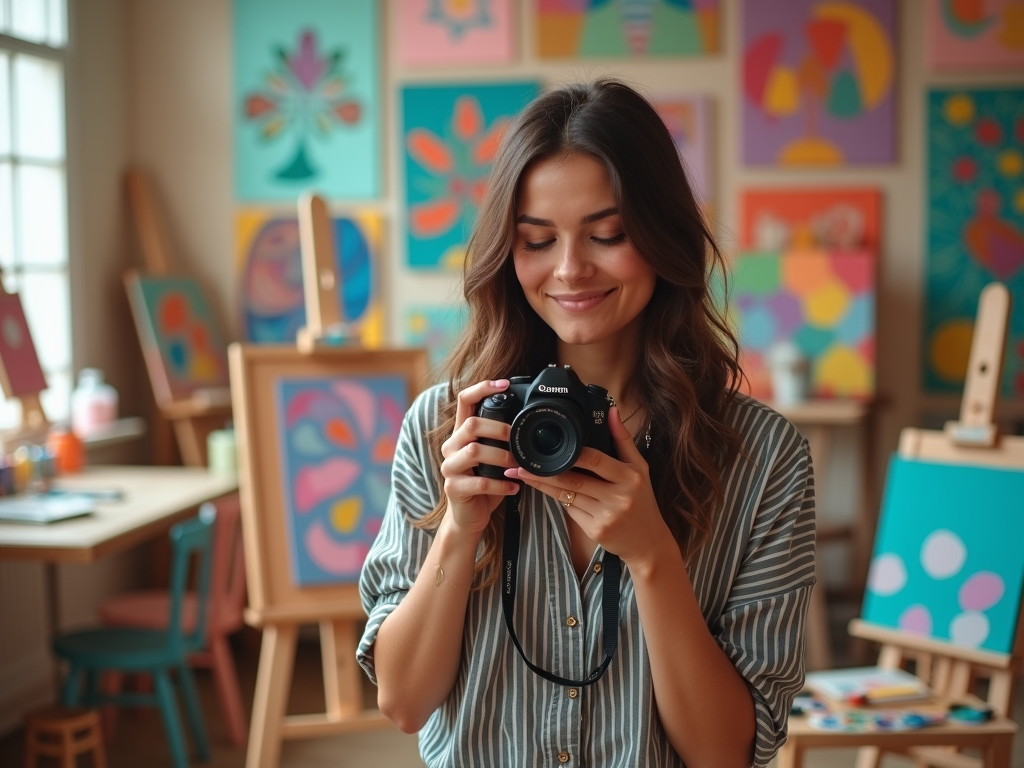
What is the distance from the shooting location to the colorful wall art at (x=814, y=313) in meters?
3.93

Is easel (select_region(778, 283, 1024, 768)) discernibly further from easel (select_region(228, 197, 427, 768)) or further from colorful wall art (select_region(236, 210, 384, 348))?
colorful wall art (select_region(236, 210, 384, 348))

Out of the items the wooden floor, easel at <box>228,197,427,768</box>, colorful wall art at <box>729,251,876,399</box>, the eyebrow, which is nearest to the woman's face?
the eyebrow

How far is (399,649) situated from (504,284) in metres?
0.46

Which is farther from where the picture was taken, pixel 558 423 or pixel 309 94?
pixel 309 94

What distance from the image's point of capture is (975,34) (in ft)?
13.1

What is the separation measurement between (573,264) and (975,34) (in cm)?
327

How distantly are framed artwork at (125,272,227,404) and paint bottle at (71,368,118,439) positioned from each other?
22cm

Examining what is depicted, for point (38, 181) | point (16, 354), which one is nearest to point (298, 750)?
point (16, 354)

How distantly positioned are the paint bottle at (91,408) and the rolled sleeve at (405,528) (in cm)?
261

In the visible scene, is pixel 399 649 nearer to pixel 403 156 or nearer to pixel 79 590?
pixel 79 590

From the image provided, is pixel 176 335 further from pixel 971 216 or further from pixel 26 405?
pixel 971 216

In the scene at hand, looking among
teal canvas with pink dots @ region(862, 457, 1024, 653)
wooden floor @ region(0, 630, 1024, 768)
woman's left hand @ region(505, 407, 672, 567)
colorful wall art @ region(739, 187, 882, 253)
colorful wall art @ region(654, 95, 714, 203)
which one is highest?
colorful wall art @ region(654, 95, 714, 203)

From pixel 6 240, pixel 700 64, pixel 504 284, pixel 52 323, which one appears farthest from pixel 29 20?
pixel 504 284

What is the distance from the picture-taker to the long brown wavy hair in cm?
132
